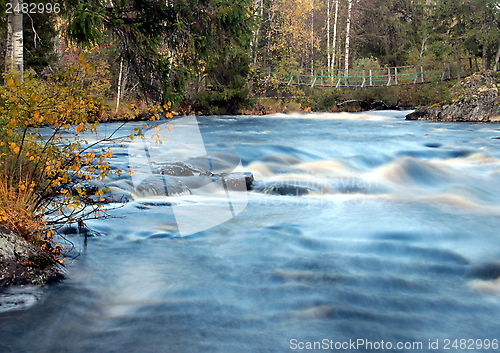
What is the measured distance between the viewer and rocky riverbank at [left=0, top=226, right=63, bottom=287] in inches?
147

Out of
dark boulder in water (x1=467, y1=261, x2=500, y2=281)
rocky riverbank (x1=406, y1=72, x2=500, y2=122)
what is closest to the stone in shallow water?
dark boulder in water (x1=467, y1=261, x2=500, y2=281)

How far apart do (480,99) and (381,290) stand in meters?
18.3

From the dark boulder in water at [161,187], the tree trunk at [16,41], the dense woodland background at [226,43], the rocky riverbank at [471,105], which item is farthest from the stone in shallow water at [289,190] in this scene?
the rocky riverbank at [471,105]

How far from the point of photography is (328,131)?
1744 centimetres

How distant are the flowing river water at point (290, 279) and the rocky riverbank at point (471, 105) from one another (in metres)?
12.7

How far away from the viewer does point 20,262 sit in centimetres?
380

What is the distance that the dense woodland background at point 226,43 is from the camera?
822 cm

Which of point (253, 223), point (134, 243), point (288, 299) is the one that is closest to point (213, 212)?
point (253, 223)

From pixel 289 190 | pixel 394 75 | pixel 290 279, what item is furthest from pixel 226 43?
pixel 394 75

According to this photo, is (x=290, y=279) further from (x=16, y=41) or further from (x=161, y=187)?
(x=16, y=41)

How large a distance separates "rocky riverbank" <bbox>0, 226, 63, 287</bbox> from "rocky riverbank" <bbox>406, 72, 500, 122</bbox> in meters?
19.5

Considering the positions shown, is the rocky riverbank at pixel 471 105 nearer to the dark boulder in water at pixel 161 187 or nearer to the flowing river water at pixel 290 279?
the flowing river water at pixel 290 279

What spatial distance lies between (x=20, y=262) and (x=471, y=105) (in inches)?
788

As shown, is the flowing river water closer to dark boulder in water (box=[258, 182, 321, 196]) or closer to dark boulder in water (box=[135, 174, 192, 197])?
dark boulder in water (box=[258, 182, 321, 196])
